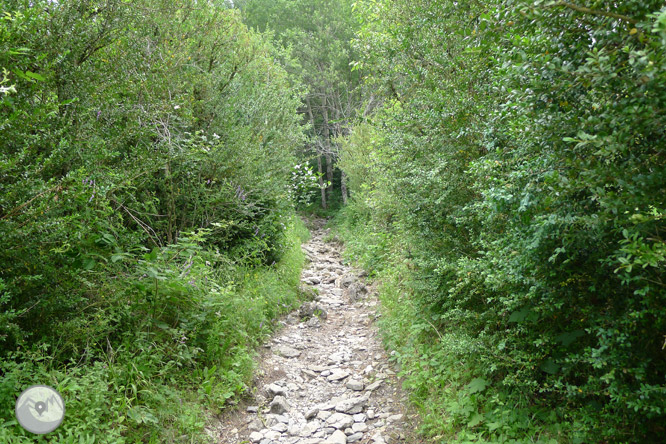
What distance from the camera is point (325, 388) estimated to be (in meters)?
5.68

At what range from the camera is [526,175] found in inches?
110

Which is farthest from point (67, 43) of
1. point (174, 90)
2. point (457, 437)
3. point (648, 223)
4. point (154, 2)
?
point (457, 437)

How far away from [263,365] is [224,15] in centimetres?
771

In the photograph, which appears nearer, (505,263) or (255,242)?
(505,263)

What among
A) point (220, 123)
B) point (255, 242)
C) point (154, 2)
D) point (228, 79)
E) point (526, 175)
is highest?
point (154, 2)

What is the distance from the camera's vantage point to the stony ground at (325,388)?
4.51 meters

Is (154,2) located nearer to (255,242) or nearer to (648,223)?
(255,242)

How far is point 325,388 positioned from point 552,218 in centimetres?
429

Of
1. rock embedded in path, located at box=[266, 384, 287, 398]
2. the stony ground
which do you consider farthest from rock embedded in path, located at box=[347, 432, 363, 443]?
rock embedded in path, located at box=[266, 384, 287, 398]

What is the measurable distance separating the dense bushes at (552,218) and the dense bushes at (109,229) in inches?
116

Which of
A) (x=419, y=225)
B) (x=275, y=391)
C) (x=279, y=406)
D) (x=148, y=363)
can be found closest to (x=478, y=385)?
(x=419, y=225)

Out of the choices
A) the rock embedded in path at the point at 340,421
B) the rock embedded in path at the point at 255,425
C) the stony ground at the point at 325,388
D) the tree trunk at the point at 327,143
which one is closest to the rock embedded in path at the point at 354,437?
the stony ground at the point at 325,388

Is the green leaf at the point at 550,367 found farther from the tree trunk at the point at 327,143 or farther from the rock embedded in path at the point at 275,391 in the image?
the tree trunk at the point at 327,143

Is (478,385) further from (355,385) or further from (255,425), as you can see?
(255,425)
